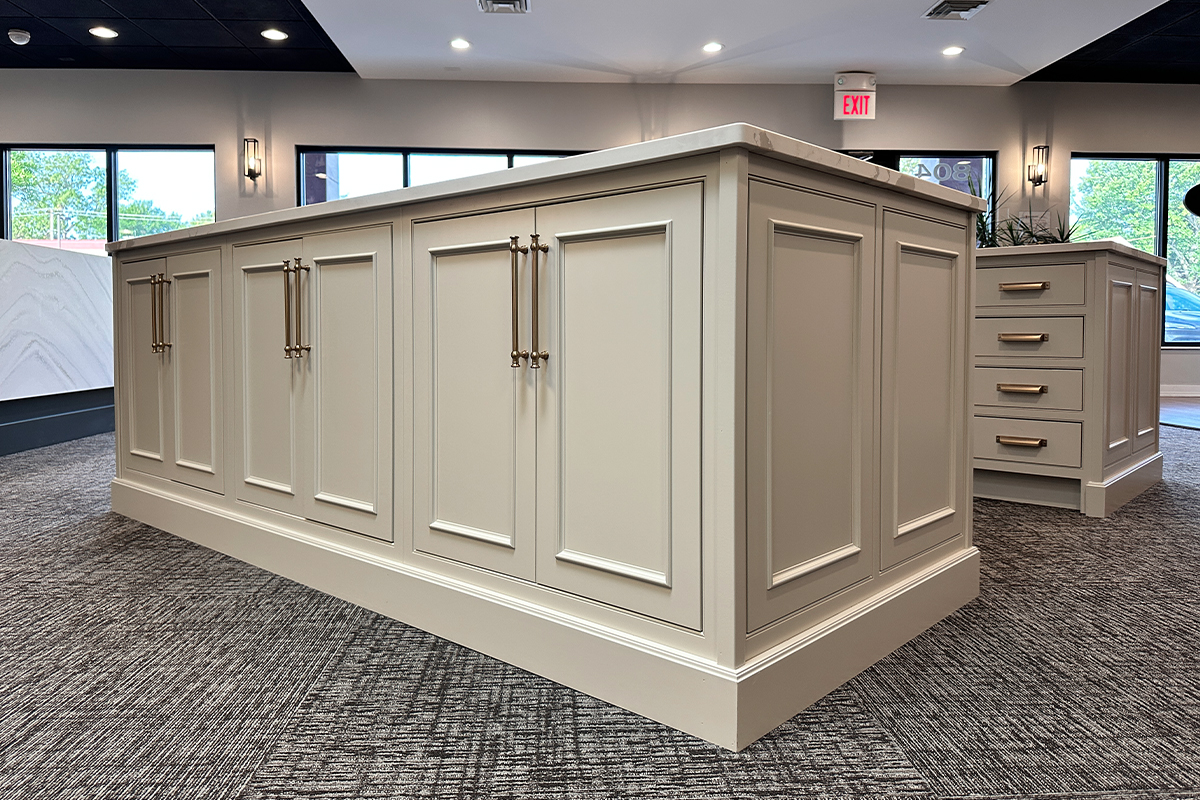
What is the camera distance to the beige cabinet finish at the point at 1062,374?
8.92ft

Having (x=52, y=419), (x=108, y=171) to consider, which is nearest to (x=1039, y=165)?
(x=52, y=419)

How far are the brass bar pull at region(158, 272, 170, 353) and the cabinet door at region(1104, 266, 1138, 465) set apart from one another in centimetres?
320

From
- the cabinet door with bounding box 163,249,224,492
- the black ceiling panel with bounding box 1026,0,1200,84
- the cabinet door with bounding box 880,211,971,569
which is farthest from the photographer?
the black ceiling panel with bounding box 1026,0,1200,84

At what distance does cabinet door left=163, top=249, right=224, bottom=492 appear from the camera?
2350mm

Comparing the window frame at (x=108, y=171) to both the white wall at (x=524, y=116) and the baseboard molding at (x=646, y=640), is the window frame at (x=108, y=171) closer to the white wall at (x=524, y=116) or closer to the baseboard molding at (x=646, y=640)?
the white wall at (x=524, y=116)

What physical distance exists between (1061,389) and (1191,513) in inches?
25.6

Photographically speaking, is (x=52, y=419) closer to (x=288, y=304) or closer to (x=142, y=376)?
(x=142, y=376)

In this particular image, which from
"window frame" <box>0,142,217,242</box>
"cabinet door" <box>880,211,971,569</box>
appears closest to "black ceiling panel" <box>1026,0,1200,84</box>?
"cabinet door" <box>880,211,971,569</box>

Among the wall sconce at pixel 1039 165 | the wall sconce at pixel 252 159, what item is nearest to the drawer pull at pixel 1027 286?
the wall sconce at pixel 1039 165

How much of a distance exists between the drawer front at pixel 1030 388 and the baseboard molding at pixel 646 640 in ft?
4.00

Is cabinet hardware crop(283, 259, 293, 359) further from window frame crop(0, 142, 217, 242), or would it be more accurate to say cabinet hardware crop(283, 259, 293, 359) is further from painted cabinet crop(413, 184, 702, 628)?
window frame crop(0, 142, 217, 242)

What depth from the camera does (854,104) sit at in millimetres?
6414

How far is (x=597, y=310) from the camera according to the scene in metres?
1.38

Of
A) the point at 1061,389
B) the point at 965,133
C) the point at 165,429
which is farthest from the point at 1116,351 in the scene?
the point at 965,133
